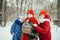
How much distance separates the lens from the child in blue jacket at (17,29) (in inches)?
82.0

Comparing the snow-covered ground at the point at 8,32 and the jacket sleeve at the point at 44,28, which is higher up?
the jacket sleeve at the point at 44,28

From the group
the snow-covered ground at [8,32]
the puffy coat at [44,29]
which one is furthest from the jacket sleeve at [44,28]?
the snow-covered ground at [8,32]

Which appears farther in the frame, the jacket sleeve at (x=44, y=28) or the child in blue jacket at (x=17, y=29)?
the child in blue jacket at (x=17, y=29)

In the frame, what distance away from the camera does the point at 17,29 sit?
82.3 inches

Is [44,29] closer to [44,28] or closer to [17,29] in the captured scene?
[44,28]

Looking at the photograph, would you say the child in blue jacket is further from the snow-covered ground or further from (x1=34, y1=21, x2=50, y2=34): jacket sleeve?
(x1=34, y1=21, x2=50, y2=34): jacket sleeve

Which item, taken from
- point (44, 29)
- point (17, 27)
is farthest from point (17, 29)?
point (44, 29)

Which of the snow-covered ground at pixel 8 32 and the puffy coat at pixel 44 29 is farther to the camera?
the snow-covered ground at pixel 8 32

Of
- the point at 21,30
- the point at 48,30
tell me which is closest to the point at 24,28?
the point at 21,30

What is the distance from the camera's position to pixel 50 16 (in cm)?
209

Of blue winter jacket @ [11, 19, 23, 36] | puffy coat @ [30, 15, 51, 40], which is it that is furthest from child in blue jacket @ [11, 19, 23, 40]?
puffy coat @ [30, 15, 51, 40]

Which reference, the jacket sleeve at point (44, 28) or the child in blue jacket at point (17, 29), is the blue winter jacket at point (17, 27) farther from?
the jacket sleeve at point (44, 28)

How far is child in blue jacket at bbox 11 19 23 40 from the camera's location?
6.83 ft

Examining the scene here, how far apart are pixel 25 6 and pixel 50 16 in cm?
24
